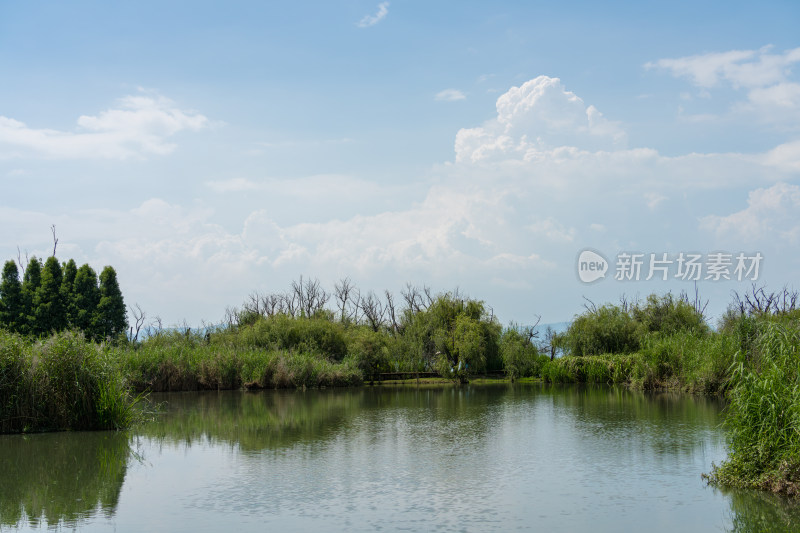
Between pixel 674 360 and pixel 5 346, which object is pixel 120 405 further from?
pixel 674 360

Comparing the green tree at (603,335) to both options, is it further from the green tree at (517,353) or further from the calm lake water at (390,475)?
the calm lake water at (390,475)

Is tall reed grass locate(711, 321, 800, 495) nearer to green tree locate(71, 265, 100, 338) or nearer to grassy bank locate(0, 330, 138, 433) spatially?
grassy bank locate(0, 330, 138, 433)

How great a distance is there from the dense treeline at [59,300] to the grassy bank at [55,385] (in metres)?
28.5

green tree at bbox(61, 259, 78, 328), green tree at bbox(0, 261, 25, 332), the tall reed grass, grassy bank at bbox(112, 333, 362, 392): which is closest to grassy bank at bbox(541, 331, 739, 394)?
the tall reed grass

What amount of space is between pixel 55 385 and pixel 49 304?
104 feet

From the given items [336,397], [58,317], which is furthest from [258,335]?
[58,317]

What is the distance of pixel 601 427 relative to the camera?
16953 millimetres

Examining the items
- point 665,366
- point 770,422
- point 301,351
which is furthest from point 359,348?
point 770,422

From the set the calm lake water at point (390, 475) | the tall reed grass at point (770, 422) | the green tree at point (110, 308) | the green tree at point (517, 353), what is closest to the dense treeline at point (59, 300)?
the green tree at point (110, 308)

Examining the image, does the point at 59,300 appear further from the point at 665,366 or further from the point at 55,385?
the point at 665,366

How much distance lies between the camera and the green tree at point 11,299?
43812 mm

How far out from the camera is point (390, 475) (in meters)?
11.6

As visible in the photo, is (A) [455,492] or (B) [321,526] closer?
(B) [321,526]

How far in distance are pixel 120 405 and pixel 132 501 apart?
295 inches
